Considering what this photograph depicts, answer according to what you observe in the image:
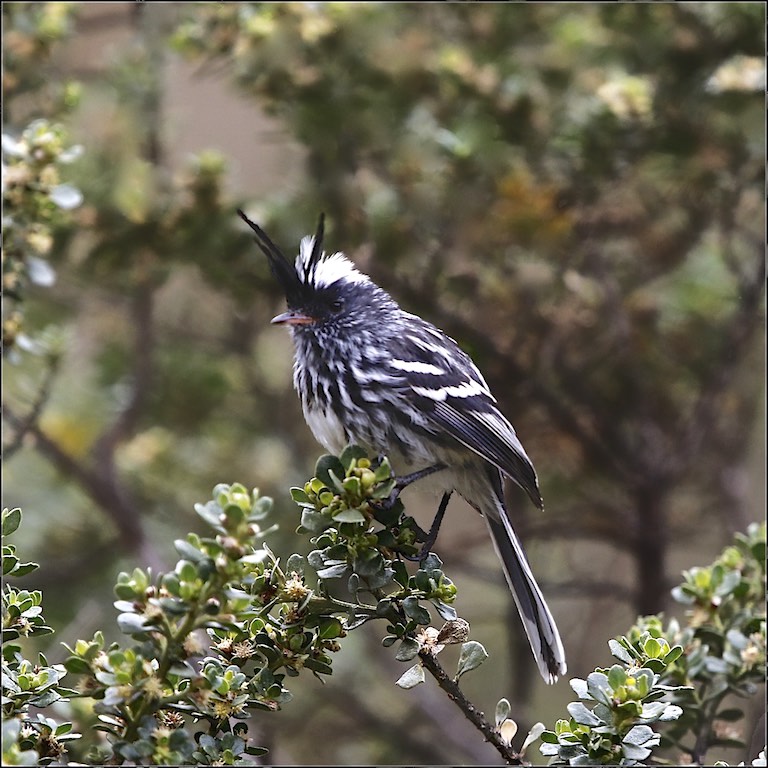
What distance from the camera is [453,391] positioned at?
120 inches

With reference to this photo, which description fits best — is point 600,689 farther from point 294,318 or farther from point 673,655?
point 294,318

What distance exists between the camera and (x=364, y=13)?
14.1ft

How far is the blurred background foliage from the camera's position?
4.16 metres

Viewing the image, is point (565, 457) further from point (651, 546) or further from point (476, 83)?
point (476, 83)

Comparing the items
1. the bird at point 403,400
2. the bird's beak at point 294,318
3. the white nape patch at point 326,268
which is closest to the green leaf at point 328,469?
the bird at point 403,400

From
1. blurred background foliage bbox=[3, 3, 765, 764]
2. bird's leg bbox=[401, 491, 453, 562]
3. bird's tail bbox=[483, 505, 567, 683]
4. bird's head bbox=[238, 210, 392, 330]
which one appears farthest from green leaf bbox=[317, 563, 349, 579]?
blurred background foliage bbox=[3, 3, 765, 764]

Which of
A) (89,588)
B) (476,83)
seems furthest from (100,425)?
(476,83)

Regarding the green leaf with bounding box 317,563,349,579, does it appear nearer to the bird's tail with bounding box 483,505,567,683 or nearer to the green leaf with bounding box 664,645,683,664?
the green leaf with bounding box 664,645,683,664

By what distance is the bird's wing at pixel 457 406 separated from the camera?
296 cm

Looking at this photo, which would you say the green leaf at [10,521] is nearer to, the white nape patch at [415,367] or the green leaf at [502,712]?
the green leaf at [502,712]

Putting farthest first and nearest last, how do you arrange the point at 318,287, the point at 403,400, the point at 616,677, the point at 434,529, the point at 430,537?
1. the point at 318,287
2. the point at 403,400
3. the point at 434,529
4. the point at 430,537
5. the point at 616,677

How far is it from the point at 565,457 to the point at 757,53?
1871 millimetres

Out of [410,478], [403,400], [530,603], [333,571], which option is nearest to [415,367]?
[403,400]

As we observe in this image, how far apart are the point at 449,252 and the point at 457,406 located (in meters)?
1.54
